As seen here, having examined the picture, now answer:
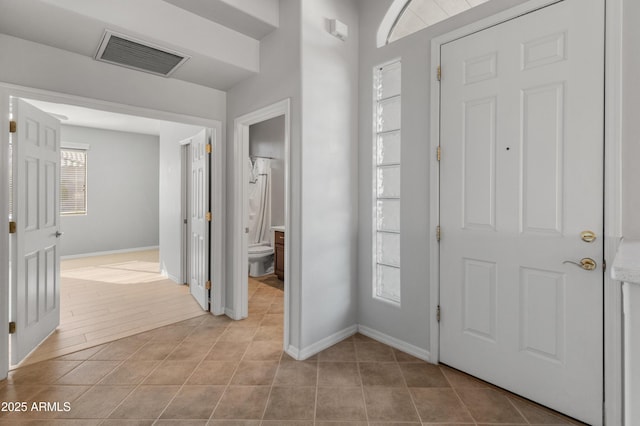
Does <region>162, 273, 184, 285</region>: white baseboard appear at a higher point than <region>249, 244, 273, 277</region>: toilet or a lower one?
lower

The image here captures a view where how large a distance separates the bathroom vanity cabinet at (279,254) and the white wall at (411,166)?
2.21 metres

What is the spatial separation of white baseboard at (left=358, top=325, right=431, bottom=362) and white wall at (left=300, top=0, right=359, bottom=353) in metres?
0.15

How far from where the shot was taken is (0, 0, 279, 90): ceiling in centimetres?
201

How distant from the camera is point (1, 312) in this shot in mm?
2205

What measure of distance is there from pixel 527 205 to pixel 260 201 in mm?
4328

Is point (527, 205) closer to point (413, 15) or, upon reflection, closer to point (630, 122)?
point (630, 122)

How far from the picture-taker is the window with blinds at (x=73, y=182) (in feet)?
20.9

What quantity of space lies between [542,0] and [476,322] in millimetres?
1983

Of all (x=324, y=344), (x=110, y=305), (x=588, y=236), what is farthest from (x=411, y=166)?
(x=110, y=305)

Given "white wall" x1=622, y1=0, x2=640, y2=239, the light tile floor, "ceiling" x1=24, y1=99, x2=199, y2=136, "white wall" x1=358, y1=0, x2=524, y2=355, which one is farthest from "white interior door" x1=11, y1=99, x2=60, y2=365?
"white wall" x1=622, y1=0, x2=640, y2=239

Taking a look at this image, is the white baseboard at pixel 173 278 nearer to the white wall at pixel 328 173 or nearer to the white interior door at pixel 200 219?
the white interior door at pixel 200 219

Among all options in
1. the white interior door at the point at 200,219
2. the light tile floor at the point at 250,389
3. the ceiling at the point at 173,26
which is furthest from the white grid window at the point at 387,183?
the white interior door at the point at 200,219

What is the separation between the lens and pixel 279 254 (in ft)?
15.8

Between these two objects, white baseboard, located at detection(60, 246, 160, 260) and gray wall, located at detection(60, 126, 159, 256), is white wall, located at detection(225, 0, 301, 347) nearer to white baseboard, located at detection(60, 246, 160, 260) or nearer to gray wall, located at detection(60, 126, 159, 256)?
gray wall, located at detection(60, 126, 159, 256)
